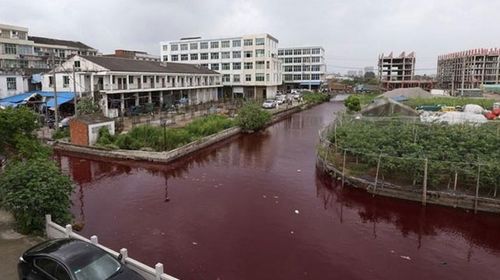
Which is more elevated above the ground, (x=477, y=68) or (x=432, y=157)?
(x=477, y=68)

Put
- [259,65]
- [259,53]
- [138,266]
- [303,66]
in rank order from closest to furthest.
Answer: [138,266] → [259,53] → [259,65] → [303,66]

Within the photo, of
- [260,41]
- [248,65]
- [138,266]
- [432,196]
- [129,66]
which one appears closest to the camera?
[138,266]

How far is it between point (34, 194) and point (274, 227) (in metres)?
8.48

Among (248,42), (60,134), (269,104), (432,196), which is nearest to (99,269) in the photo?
(432,196)

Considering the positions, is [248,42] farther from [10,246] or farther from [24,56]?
[10,246]

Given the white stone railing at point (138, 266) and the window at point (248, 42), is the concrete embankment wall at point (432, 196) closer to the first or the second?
the white stone railing at point (138, 266)

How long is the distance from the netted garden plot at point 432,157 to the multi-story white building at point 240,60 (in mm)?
49945

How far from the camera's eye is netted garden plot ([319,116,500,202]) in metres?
16.2

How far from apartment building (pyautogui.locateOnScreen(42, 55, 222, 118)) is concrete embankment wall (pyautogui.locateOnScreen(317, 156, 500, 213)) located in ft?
90.1

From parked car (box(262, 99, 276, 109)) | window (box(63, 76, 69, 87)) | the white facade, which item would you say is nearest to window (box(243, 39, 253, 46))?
parked car (box(262, 99, 276, 109))

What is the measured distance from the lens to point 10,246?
10508mm

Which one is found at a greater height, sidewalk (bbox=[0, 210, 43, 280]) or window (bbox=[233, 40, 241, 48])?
window (bbox=[233, 40, 241, 48])

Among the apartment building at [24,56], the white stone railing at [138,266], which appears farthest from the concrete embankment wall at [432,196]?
the apartment building at [24,56]

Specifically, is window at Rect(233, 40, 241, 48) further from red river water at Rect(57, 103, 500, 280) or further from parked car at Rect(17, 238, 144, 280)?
parked car at Rect(17, 238, 144, 280)
